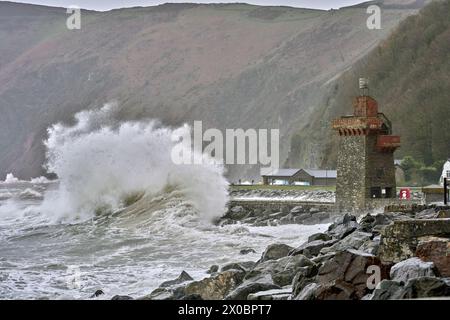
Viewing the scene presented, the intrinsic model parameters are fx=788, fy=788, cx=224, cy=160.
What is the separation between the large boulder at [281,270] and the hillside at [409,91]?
164ft

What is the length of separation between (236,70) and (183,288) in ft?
491

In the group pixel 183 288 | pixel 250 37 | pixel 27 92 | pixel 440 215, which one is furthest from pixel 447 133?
pixel 27 92

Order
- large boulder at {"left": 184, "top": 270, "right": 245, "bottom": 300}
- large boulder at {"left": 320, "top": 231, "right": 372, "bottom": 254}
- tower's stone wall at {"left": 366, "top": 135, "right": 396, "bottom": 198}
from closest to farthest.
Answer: large boulder at {"left": 184, "top": 270, "right": 245, "bottom": 300} → large boulder at {"left": 320, "top": 231, "right": 372, "bottom": 254} → tower's stone wall at {"left": 366, "top": 135, "right": 396, "bottom": 198}

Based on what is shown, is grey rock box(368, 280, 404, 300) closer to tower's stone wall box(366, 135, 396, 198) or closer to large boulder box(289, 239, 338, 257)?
large boulder box(289, 239, 338, 257)

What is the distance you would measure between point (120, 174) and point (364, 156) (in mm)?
14673

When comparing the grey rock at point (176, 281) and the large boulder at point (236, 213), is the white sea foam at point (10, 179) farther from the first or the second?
the grey rock at point (176, 281)

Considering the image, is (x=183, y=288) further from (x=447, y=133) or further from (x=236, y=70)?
(x=236, y=70)

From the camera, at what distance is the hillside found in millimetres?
66062

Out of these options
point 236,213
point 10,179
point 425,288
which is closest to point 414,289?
point 425,288

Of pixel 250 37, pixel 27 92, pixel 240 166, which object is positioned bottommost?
pixel 240 166

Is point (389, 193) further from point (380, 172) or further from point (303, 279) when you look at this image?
point (303, 279)

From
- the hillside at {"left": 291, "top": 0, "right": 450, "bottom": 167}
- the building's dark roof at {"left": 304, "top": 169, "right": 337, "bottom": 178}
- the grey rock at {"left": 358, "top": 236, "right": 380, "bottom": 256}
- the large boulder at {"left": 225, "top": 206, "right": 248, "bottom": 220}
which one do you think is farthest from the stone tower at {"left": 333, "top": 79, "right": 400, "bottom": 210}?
the hillside at {"left": 291, "top": 0, "right": 450, "bottom": 167}

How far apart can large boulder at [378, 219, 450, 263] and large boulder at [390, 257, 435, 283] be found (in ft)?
6.07

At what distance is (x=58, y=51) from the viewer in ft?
641
